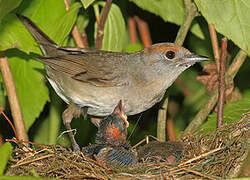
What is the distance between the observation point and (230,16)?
338 cm

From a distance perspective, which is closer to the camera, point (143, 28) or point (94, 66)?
point (94, 66)

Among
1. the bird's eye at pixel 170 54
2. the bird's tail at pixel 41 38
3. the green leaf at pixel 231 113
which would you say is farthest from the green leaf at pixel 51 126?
the green leaf at pixel 231 113

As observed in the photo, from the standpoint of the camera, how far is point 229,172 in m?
3.41

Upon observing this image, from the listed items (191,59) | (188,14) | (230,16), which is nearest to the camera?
(230,16)

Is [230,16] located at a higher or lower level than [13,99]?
higher

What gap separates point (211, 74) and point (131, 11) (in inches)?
52.7

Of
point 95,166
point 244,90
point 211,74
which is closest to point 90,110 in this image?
point 95,166

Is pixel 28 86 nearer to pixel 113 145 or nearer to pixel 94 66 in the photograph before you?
pixel 94 66

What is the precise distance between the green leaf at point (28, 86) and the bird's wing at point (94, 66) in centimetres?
21

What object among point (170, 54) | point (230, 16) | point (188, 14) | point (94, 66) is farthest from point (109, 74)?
point (230, 16)

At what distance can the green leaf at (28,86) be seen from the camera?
420 cm

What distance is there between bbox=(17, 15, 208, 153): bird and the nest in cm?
59

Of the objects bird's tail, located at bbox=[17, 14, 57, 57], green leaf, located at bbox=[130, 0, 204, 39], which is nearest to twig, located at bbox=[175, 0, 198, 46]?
green leaf, located at bbox=[130, 0, 204, 39]

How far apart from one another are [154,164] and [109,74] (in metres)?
1.14
